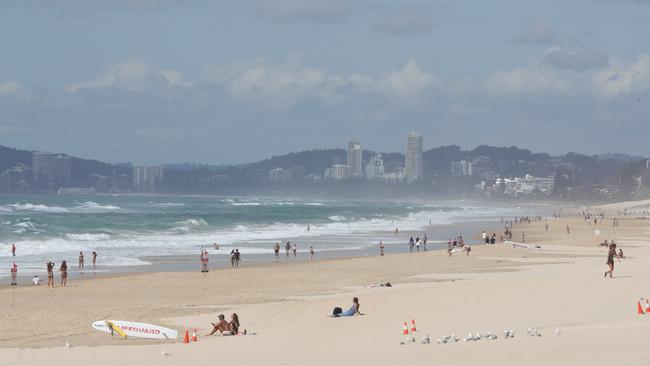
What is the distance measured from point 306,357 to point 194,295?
14094mm

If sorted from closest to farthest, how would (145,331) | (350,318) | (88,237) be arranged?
(145,331) < (350,318) < (88,237)

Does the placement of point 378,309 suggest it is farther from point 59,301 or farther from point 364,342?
point 59,301

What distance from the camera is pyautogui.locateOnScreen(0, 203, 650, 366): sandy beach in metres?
14.9

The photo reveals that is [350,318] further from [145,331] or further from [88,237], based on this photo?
[88,237]

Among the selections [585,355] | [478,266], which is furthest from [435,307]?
[478,266]

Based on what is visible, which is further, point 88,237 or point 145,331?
point 88,237

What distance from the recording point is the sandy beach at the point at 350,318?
48.8ft

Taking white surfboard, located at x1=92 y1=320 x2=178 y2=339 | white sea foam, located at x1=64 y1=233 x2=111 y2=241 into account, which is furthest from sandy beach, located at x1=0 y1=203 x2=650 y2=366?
white sea foam, located at x1=64 y1=233 x2=111 y2=241

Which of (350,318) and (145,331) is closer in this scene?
(145,331)

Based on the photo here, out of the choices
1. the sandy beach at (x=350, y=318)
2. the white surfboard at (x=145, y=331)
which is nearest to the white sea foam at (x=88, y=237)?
the sandy beach at (x=350, y=318)

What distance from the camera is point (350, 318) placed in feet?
70.0

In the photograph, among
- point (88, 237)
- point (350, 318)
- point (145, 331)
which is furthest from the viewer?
point (88, 237)

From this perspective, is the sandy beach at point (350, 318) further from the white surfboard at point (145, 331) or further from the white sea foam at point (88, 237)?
the white sea foam at point (88, 237)

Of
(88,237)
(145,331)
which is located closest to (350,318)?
(145,331)
